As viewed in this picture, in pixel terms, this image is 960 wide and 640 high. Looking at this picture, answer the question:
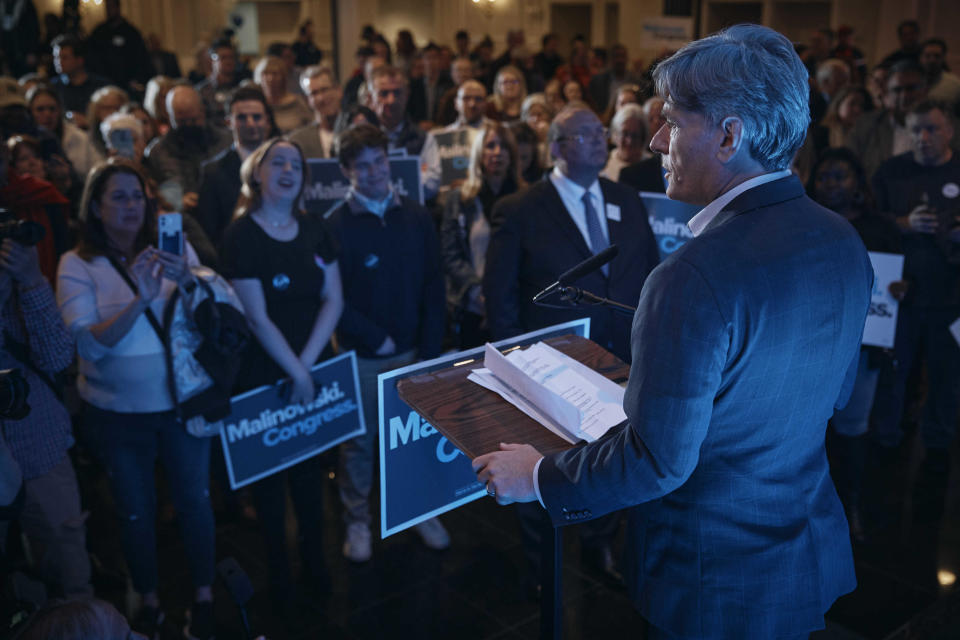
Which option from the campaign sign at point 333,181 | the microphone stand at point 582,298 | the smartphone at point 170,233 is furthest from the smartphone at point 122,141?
the microphone stand at point 582,298

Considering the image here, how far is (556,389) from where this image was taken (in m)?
1.69

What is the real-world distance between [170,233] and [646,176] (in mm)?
2770

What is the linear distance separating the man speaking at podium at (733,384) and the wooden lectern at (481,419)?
74 millimetres

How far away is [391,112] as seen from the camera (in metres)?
5.30

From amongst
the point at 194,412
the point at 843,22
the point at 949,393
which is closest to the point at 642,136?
the point at 949,393

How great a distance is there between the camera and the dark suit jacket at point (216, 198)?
415 cm

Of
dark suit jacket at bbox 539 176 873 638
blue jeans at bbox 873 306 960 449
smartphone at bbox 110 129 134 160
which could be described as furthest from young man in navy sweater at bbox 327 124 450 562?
blue jeans at bbox 873 306 960 449

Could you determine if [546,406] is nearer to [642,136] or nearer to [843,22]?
[642,136]

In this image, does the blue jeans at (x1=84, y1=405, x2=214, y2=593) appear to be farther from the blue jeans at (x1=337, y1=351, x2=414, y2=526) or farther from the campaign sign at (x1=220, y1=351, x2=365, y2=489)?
the blue jeans at (x1=337, y1=351, x2=414, y2=526)

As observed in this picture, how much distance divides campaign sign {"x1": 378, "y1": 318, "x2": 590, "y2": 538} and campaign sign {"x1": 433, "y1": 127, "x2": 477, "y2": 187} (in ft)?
12.0

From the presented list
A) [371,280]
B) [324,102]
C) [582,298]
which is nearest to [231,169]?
[371,280]

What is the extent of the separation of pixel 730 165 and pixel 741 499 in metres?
0.58

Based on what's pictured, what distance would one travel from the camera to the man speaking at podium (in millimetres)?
1315

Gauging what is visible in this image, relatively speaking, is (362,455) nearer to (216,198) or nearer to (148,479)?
(148,479)
